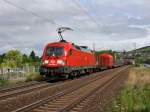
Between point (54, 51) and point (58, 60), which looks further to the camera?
point (54, 51)

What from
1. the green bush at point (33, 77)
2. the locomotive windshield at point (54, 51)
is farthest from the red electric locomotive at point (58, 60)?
the green bush at point (33, 77)

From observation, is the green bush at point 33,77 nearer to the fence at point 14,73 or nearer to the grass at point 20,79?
the grass at point 20,79

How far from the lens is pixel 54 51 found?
104 ft

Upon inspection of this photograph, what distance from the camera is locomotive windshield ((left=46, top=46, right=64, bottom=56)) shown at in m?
31.4

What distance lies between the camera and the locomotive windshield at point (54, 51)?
31.4m

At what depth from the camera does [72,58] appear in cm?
3294

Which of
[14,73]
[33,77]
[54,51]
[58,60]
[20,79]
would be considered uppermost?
[54,51]

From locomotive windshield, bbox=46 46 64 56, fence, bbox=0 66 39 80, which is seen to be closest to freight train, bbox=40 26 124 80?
locomotive windshield, bbox=46 46 64 56

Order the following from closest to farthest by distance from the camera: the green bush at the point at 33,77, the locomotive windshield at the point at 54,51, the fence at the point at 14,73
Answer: the locomotive windshield at the point at 54,51
the fence at the point at 14,73
the green bush at the point at 33,77

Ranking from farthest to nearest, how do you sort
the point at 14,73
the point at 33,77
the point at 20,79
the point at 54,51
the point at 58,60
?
the point at 33,77 < the point at 14,73 < the point at 20,79 < the point at 54,51 < the point at 58,60

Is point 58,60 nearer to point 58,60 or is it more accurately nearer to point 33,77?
point 58,60

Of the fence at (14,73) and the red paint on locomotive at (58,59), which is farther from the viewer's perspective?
the fence at (14,73)

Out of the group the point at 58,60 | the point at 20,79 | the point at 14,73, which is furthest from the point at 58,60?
the point at 14,73

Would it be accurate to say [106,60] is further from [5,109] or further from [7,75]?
[5,109]
